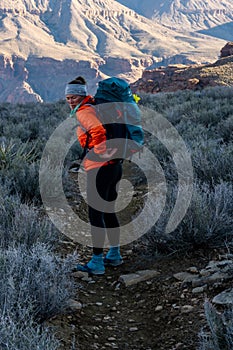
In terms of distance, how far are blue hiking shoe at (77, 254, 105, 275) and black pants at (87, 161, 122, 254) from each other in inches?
2.8

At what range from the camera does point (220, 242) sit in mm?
3730

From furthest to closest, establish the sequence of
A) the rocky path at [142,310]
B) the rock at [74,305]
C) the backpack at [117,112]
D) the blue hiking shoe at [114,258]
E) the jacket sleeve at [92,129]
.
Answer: the blue hiking shoe at [114,258]
the backpack at [117,112]
the jacket sleeve at [92,129]
the rock at [74,305]
the rocky path at [142,310]

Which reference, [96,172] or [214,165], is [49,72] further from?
[96,172]

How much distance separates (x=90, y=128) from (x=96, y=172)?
45 cm

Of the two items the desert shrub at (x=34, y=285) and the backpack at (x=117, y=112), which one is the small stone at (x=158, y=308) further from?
the backpack at (x=117, y=112)

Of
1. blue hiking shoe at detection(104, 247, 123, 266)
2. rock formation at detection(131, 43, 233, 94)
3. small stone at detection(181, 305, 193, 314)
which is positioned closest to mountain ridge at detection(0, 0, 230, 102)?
rock formation at detection(131, 43, 233, 94)

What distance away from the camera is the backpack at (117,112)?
12.0 feet

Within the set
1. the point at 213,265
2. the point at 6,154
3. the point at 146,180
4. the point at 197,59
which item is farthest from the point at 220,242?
the point at 197,59

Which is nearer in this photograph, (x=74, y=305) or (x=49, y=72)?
(x=74, y=305)

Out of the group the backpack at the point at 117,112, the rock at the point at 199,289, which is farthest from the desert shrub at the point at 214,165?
the rock at the point at 199,289

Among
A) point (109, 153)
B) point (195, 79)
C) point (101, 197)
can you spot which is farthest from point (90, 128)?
point (195, 79)

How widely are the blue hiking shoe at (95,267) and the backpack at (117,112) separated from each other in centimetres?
96

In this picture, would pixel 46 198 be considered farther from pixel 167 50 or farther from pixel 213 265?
pixel 167 50

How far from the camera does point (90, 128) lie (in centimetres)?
356
